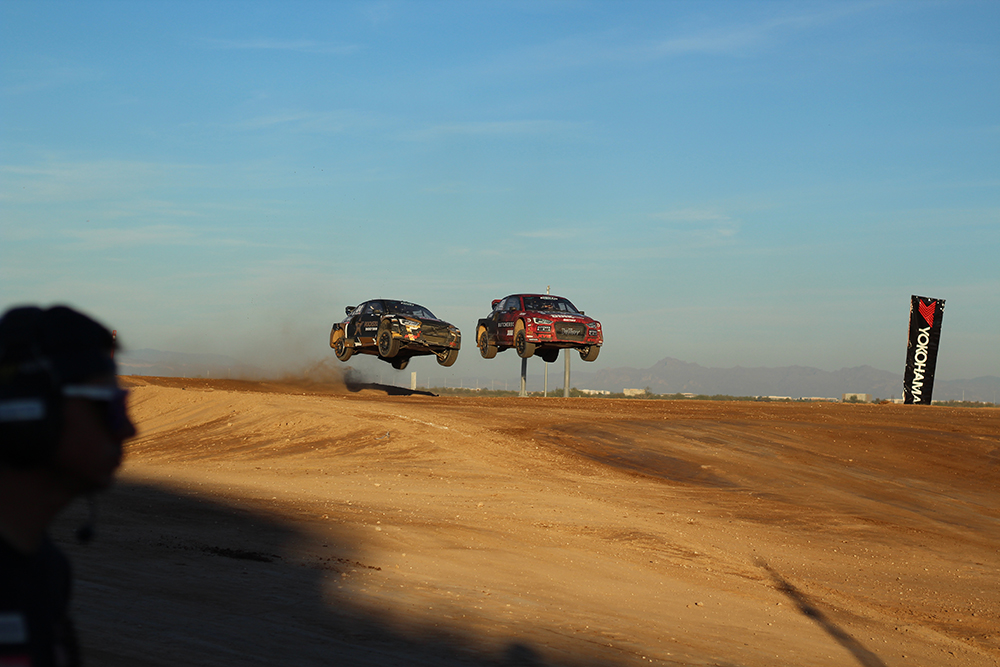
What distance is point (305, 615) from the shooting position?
7496 millimetres

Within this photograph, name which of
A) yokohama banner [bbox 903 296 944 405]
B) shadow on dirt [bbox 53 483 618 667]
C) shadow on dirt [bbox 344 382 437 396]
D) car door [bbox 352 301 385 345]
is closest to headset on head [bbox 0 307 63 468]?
shadow on dirt [bbox 53 483 618 667]

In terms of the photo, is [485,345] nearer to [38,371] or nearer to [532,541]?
[532,541]

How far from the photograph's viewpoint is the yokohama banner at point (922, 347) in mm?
42375

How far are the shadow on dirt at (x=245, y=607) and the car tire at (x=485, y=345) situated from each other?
20.7 metres

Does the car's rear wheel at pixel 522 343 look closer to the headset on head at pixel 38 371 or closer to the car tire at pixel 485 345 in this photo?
the car tire at pixel 485 345

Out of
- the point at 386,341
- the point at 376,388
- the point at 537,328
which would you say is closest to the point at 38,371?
the point at 386,341

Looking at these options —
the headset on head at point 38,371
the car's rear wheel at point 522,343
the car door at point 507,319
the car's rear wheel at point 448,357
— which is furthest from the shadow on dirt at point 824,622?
the car door at point 507,319

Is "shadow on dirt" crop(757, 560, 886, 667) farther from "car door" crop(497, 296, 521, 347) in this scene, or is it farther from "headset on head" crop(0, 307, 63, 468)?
"car door" crop(497, 296, 521, 347)

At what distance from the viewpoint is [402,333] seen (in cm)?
2769

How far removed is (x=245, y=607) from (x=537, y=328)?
74.8ft

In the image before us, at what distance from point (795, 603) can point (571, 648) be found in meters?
4.07

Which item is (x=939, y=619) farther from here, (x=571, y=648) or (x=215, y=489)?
(x=215, y=489)

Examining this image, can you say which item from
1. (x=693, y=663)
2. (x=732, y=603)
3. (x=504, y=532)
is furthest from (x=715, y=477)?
(x=693, y=663)

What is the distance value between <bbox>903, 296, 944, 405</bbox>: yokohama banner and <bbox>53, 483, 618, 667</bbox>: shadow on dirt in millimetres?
37422
